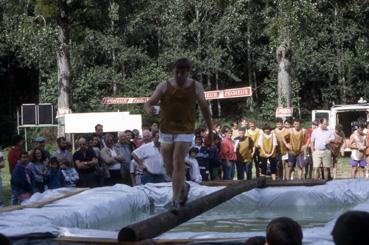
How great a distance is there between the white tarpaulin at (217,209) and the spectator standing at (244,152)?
4.09 metres

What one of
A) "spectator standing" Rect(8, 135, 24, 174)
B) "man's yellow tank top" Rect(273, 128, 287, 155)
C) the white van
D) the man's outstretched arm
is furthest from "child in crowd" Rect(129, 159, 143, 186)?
the white van

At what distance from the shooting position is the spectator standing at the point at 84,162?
13.8m

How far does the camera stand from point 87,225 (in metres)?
10.6

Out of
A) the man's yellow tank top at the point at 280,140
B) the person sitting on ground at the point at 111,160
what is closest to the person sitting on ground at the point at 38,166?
the person sitting on ground at the point at 111,160

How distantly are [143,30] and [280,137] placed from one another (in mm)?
25387

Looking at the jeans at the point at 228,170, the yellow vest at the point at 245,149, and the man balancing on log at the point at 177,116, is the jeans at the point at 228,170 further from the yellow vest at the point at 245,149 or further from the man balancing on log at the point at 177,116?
the man balancing on log at the point at 177,116

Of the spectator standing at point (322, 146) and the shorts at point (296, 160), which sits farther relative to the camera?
the shorts at point (296, 160)

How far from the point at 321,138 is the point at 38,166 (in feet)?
26.3

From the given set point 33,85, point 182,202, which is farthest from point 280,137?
point 33,85

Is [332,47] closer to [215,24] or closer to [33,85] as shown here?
[215,24]

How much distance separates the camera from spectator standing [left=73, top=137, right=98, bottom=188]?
1384 cm

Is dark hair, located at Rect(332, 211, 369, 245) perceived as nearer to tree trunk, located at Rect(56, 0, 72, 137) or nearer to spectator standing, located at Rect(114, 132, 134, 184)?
spectator standing, located at Rect(114, 132, 134, 184)

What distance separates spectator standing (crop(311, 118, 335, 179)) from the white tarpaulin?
4.02 meters

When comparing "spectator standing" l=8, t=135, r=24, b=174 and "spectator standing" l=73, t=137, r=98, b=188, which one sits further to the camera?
"spectator standing" l=73, t=137, r=98, b=188
